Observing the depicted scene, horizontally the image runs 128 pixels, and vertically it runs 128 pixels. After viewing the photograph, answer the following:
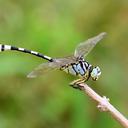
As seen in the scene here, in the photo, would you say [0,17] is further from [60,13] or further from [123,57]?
[123,57]

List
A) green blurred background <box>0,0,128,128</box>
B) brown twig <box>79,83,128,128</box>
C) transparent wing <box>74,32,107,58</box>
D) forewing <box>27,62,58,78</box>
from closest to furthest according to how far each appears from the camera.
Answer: brown twig <box>79,83,128,128</box>
forewing <box>27,62,58,78</box>
transparent wing <box>74,32,107,58</box>
green blurred background <box>0,0,128,128</box>

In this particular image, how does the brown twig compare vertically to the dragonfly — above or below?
below

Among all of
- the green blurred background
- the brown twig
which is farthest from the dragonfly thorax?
the green blurred background

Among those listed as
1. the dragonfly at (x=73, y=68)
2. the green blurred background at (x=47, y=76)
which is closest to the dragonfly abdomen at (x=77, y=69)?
the dragonfly at (x=73, y=68)

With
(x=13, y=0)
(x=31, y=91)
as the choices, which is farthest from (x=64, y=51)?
(x=13, y=0)

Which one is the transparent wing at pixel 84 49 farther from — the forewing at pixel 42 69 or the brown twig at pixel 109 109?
the brown twig at pixel 109 109

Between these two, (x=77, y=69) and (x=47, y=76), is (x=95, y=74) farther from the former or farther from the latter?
(x=47, y=76)

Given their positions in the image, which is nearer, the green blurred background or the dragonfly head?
the dragonfly head

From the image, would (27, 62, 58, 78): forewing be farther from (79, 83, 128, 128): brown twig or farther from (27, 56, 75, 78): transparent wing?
(79, 83, 128, 128): brown twig

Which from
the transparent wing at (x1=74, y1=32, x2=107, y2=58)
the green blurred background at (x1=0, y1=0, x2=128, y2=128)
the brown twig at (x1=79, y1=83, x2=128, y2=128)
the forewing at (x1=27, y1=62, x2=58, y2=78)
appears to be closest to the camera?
the brown twig at (x1=79, y1=83, x2=128, y2=128)
